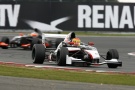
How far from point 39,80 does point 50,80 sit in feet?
0.92

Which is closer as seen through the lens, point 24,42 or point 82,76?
point 82,76

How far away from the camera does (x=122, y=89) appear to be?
10.6m

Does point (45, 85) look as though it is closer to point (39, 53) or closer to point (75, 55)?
point (39, 53)

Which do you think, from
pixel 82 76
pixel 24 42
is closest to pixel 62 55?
pixel 82 76

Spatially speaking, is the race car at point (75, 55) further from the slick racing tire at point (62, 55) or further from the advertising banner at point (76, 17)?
the advertising banner at point (76, 17)

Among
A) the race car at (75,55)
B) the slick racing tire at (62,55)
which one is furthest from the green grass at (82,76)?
the race car at (75,55)

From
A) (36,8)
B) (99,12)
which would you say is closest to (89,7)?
(99,12)

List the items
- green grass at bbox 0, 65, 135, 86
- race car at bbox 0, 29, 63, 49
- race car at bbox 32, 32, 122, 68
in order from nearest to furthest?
green grass at bbox 0, 65, 135, 86, race car at bbox 32, 32, 122, 68, race car at bbox 0, 29, 63, 49

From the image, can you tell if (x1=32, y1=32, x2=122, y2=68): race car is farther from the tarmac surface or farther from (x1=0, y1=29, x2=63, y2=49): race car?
(x1=0, y1=29, x2=63, y2=49): race car

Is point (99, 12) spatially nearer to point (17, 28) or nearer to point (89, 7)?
point (89, 7)

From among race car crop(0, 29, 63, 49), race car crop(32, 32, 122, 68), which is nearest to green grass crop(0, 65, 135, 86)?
race car crop(32, 32, 122, 68)

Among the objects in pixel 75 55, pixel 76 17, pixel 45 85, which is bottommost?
pixel 45 85

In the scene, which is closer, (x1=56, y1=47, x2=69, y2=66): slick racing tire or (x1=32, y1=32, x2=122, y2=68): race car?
(x1=56, y1=47, x2=69, y2=66): slick racing tire

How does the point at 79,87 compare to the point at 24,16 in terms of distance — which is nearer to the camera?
the point at 79,87
